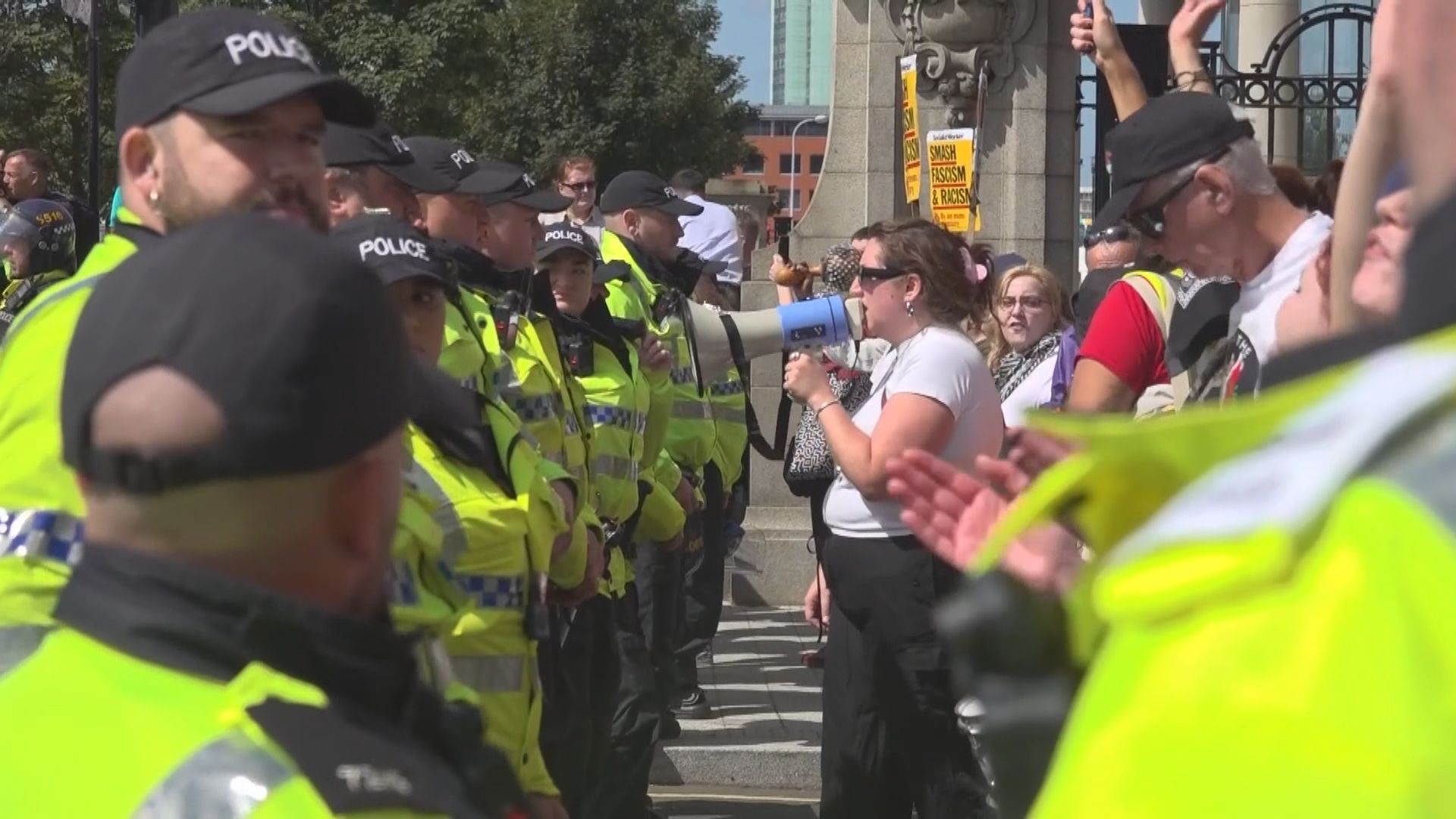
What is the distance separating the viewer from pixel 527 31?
4941 centimetres

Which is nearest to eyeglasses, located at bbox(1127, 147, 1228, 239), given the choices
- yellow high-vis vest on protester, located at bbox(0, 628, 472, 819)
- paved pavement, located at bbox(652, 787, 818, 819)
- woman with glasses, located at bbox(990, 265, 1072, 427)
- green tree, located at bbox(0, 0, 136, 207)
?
yellow high-vis vest on protester, located at bbox(0, 628, 472, 819)

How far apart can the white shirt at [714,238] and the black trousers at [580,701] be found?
602cm

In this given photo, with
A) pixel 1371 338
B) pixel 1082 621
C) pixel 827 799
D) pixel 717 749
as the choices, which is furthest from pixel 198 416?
pixel 717 749

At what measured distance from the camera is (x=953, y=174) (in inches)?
462

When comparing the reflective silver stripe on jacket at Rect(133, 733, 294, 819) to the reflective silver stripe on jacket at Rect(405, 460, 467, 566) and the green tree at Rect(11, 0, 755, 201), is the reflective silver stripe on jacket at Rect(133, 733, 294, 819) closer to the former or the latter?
the reflective silver stripe on jacket at Rect(405, 460, 467, 566)

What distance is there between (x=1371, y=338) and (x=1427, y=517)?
502mm

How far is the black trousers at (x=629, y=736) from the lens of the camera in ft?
22.8

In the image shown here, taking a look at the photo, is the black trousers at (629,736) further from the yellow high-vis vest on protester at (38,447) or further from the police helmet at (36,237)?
the police helmet at (36,237)

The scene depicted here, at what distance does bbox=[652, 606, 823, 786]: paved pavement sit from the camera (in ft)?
27.8

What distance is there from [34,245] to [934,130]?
518 centimetres

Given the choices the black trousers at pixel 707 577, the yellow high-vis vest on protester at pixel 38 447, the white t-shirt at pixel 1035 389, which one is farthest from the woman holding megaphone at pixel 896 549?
the black trousers at pixel 707 577

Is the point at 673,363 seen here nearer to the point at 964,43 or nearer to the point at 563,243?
the point at 563,243

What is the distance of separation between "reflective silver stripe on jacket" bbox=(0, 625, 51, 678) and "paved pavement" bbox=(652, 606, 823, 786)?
596 cm

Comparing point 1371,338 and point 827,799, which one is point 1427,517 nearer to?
point 1371,338
